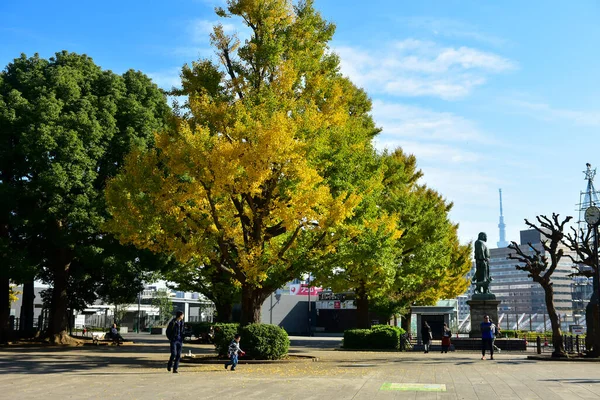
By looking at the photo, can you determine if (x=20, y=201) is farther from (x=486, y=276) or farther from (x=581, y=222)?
(x=581, y=222)

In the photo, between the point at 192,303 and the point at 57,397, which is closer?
the point at 57,397

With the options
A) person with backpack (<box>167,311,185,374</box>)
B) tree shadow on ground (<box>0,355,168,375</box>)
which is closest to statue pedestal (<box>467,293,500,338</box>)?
tree shadow on ground (<box>0,355,168,375</box>)

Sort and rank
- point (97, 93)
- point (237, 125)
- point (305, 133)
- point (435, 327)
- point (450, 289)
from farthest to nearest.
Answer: point (450, 289)
point (435, 327)
point (97, 93)
point (305, 133)
point (237, 125)

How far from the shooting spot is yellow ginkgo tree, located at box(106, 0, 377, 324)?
17.7 meters

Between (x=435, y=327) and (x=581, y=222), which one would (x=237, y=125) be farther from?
A: (x=581, y=222)

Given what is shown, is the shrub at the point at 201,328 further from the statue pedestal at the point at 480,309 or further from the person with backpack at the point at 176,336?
the person with backpack at the point at 176,336

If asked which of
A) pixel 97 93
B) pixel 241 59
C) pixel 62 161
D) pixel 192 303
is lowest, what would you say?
pixel 192 303

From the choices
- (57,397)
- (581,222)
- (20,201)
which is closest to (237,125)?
(57,397)

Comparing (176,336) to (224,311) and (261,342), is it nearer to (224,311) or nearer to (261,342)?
(261,342)

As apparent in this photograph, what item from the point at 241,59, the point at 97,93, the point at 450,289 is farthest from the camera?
the point at 450,289

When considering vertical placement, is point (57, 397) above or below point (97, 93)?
below

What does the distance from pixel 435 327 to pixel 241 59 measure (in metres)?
22.1

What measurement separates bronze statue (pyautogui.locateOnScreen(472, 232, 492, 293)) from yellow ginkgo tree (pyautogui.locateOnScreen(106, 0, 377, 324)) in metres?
15.2

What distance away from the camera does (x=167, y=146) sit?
18.8 meters
